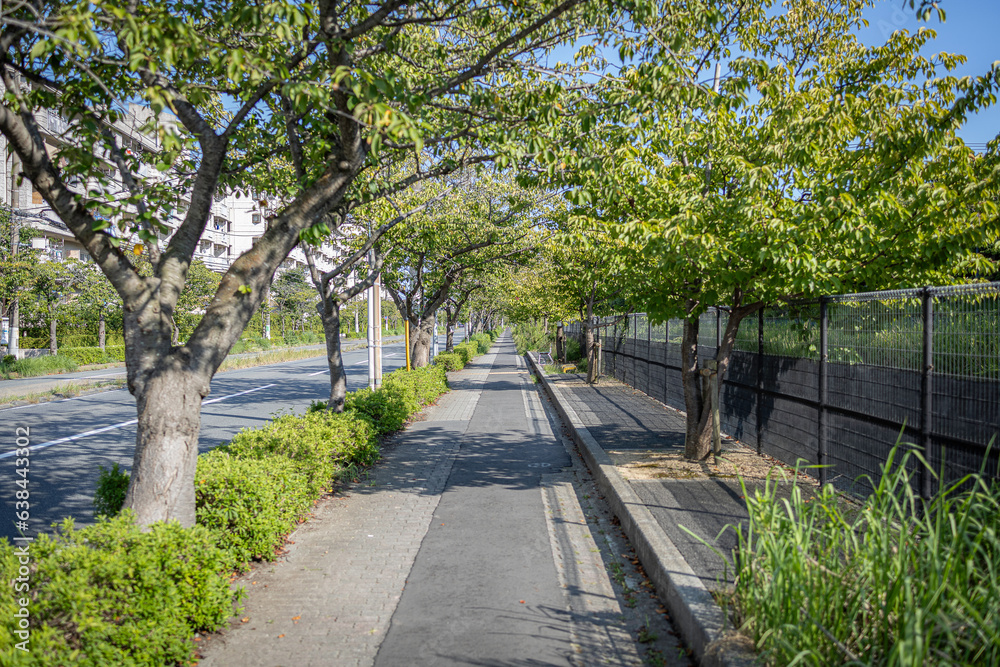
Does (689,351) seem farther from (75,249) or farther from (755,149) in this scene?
(75,249)

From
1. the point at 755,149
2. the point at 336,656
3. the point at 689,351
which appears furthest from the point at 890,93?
the point at 336,656

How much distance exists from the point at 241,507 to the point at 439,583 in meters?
1.60

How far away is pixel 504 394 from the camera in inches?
744

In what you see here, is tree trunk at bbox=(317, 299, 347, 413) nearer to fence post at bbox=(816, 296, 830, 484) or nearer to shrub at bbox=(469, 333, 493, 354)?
fence post at bbox=(816, 296, 830, 484)

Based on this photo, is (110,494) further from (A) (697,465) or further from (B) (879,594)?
(A) (697,465)

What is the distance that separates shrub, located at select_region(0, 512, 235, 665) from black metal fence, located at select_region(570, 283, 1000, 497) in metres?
3.99

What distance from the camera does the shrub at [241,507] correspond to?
4898mm

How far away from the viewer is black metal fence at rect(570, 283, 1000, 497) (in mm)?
4695

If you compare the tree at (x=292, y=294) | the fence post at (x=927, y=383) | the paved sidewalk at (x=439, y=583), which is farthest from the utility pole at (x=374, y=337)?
the tree at (x=292, y=294)

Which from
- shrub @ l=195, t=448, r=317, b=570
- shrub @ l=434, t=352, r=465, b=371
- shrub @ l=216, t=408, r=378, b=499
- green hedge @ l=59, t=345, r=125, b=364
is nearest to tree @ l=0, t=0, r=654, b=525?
shrub @ l=195, t=448, r=317, b=570

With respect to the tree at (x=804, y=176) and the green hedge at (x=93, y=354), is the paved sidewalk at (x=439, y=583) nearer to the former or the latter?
the tree at (x=804, y=176)

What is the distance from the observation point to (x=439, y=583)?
4.77 meters

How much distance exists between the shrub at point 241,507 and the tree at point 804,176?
3469 mm

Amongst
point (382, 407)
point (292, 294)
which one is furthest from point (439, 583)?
point (292, 294)
